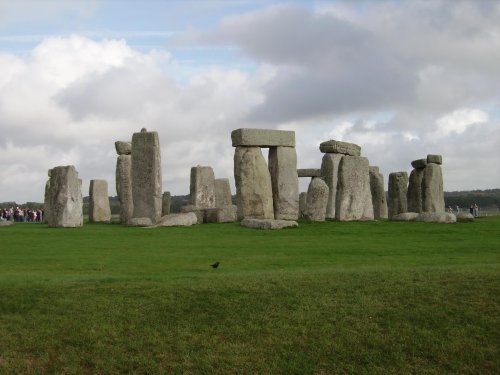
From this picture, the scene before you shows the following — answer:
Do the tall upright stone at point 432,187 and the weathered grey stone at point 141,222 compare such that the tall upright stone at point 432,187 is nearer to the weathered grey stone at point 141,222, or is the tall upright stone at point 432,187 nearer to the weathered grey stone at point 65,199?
the weathered grey stone at point 141,222

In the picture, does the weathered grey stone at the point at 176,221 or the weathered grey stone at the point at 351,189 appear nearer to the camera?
the weathered grey stone at the point at 176,221

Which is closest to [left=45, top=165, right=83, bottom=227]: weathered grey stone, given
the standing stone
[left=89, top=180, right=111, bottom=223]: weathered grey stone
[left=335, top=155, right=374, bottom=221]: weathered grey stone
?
[left=89, top=180, right=111, bottom=223]: weathered grey stone

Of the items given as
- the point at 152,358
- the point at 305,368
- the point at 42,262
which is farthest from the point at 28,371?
the point at 42,262

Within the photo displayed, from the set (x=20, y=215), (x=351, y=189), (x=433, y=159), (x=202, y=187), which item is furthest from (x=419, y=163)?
(x=20, y=215)

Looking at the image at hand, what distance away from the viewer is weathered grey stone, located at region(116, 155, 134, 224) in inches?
1161

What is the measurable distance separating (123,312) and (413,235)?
12.3 metres

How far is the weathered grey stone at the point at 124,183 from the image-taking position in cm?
2948

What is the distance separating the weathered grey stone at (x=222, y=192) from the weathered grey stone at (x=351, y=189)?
827 centimetres

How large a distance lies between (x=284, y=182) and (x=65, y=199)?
8193 millimetres

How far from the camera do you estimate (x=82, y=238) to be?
2030 centimetres

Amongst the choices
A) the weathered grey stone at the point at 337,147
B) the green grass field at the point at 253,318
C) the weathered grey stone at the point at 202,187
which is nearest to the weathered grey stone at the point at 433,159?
the weathered grey stone at the point at 337,147

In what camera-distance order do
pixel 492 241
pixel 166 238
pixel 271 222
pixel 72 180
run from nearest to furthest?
pixel 492 241, pixel 166 238, pixel 271 222, pixel 72 180

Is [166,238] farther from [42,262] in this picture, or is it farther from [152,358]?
[152,358]

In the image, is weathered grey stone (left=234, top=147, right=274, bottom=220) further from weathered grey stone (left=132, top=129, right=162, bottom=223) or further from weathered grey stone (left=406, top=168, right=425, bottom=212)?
weathered grey stone (left=406, top=168, right=425, bottom=212)
